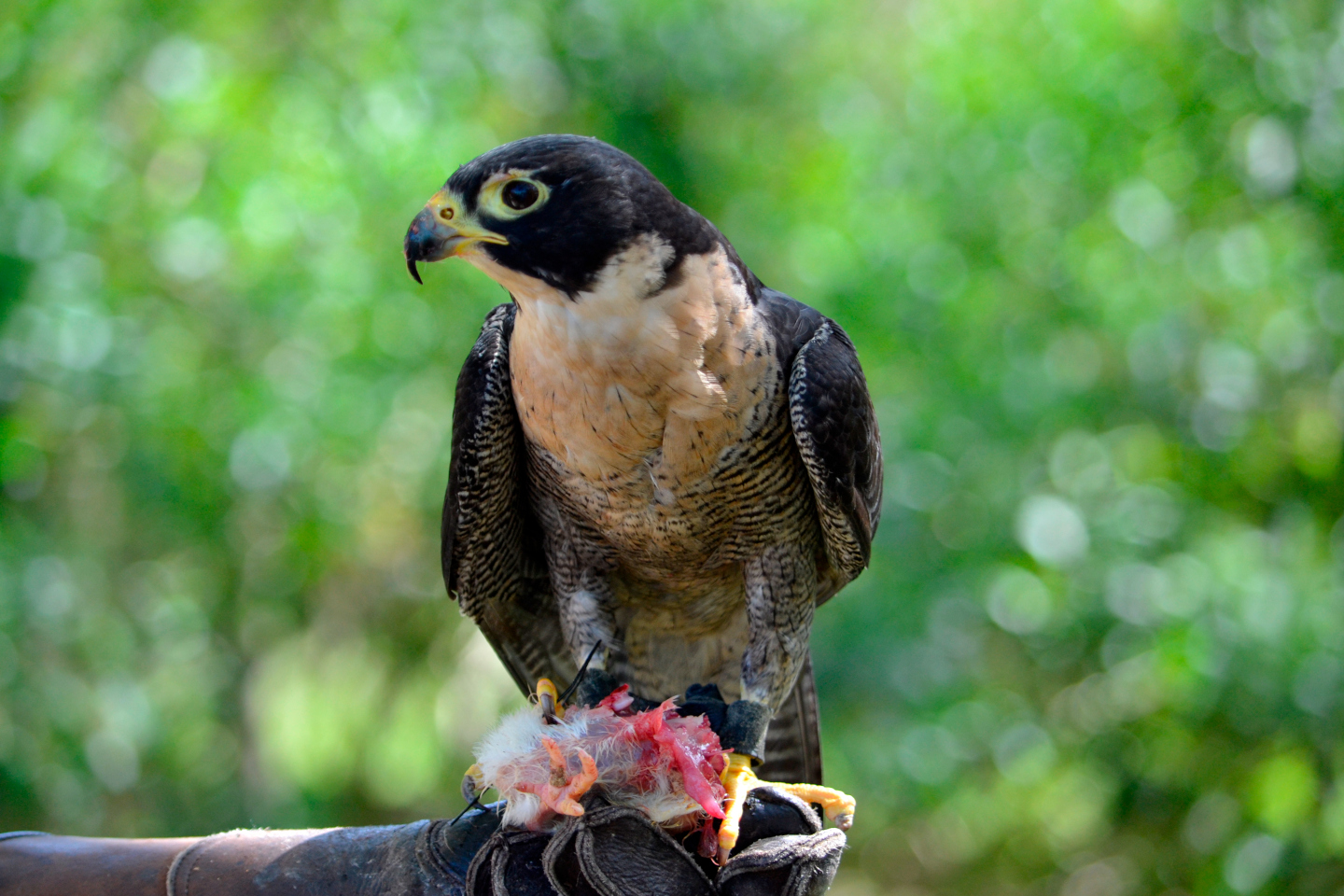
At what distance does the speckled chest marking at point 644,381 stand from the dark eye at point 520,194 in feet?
0.45

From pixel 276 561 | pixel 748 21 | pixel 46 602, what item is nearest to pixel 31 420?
pixel 46 602

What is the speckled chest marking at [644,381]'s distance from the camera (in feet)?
6.63

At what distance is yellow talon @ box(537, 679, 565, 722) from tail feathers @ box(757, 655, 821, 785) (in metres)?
0.87

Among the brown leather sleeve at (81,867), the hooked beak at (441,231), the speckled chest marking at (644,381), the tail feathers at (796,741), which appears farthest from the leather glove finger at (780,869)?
the hooked beak at (441,231)

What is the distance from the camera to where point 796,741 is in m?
2.95

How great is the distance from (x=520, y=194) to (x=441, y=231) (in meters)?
0.18

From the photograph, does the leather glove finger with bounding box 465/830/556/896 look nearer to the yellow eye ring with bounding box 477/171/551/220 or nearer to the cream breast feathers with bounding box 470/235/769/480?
the cream breast feathers with bounding box 470/235/769/480

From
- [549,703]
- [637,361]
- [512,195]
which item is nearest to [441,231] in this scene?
[512,195]

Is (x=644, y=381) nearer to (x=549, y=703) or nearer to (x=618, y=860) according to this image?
(x=549, y=703)

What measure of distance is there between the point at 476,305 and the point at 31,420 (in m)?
2.50

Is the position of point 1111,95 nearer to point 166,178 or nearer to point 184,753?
point 166,178

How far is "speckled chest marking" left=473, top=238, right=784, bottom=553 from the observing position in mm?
2020

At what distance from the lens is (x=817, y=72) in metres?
6.61

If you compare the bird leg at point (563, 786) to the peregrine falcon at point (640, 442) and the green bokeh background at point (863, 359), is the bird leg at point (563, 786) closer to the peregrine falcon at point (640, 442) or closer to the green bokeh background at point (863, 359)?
the peregrine falcon at point (640, 442)
